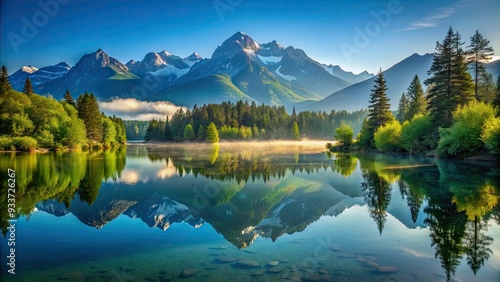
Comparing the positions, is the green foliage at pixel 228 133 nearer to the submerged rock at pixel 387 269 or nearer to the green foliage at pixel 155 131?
the green foliage at pixel 155 131

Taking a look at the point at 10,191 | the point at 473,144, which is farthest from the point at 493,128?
the point at 10,191

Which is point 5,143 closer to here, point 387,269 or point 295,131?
point 387,269

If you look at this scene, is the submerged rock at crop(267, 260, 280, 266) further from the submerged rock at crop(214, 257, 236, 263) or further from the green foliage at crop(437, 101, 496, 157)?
the green foliage at crop(437, 101, 496, 157)

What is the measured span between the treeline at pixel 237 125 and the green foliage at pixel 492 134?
4743 inches

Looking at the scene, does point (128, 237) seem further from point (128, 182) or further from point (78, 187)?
point (128, 182)

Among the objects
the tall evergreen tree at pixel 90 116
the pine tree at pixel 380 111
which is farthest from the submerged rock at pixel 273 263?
the tall evergreen tree at pixel 90 116

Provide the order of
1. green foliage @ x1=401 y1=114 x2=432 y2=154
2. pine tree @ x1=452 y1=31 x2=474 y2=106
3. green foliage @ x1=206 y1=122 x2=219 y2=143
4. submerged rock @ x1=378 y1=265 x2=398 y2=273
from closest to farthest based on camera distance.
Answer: submerged rock @ x1=378 y1=265 x2=398 y2=273 → pine tree @ x1=452 y1=31 x2=474 y2=106 → green foliage @ x1=401 y1=114 x2=432 y2=154 → green foliage @ x1=206 y1=122 x2=219 y2=143

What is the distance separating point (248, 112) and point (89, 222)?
156908mm

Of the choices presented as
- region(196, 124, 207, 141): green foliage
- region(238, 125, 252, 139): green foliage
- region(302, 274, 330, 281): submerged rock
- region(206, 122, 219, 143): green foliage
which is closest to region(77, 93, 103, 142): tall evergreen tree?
region(206, 122, 219, 143): green foliage

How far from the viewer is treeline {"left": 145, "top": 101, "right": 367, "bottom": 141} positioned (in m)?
160

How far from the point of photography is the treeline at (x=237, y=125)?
15950cm

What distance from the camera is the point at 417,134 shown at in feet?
224

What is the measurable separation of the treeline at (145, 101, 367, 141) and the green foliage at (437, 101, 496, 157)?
11081 centimetres

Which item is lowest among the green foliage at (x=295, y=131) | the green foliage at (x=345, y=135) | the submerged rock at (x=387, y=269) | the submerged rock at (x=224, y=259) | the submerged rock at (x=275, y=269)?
the submerged rock at (x=224, y=259)
